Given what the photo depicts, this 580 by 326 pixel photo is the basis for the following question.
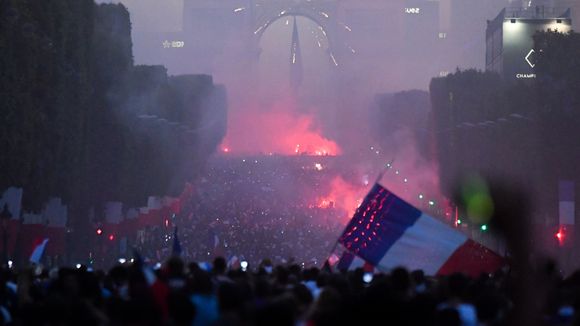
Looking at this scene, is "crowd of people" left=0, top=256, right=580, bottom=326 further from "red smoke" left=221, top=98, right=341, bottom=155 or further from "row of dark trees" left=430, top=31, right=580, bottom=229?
"red smoke" left=221, top=98, right=341, bottom=155

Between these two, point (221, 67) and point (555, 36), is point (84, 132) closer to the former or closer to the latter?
point (555, 36)

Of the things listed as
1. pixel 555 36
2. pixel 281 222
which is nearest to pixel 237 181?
pixel 281 222

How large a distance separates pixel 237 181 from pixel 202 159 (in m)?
4.42

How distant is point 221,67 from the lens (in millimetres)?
185375

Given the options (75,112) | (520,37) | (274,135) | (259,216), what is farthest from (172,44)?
(75,112)

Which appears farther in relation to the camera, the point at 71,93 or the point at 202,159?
the point at 202,159

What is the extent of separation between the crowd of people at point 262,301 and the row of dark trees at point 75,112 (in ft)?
70.1

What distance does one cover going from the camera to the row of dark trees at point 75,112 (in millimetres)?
38625

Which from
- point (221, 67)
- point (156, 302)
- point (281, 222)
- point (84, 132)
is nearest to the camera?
point (156, 302)

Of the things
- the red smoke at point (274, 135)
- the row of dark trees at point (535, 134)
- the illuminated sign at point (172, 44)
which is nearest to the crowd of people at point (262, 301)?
the row of dark trees at point (535, 134)

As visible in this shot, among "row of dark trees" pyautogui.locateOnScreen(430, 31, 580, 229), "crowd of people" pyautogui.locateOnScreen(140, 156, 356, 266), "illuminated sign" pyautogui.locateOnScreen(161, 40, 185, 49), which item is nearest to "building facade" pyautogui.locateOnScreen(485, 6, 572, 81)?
"crowd of people" pyautogui.locateOnScreen(140, 156, 356, 266)

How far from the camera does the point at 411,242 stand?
54.9 feet

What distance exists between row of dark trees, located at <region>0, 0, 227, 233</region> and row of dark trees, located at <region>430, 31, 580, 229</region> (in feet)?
47.8

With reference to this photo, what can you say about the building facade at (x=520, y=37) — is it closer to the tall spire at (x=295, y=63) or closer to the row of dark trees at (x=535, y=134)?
the row of dark trees at (x=535, y=134)
